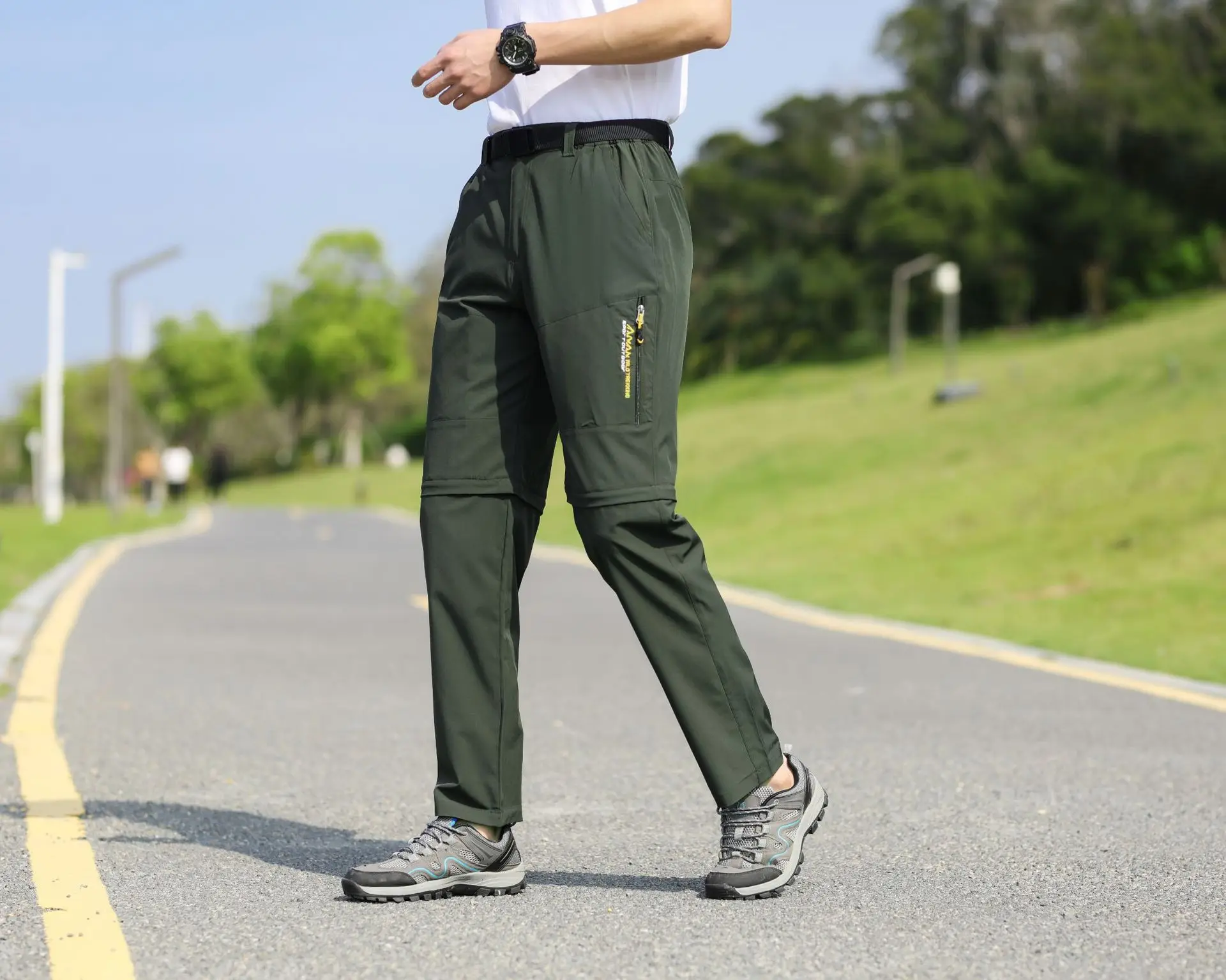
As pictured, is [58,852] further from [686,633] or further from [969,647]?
[969,647]

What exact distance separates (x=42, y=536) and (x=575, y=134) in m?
22.8

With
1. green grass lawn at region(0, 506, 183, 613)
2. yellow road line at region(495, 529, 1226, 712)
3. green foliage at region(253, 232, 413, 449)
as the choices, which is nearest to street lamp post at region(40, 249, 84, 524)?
green grass lawn at region(0, 506, 183, 613)

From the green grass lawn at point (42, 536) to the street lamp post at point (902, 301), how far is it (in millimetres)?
28464

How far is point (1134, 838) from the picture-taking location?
4.30 m

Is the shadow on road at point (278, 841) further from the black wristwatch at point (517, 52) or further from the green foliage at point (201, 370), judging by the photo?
the green foliage at point (201, 370)

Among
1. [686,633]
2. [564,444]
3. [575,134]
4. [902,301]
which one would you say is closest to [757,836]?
[686,633]

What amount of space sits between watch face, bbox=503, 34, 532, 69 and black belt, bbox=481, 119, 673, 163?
172mm

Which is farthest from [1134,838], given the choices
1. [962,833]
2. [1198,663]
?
[1198,663]

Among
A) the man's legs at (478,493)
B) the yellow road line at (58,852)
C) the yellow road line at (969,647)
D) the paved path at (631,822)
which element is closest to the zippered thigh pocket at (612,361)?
the man's legs at (478,493)

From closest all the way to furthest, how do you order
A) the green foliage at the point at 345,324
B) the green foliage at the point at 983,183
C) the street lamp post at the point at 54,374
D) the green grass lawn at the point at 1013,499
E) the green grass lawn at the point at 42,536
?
the green grass lawn at the point at 1013,499 → the green grass lawn at the point at 42,536 → the street lamp post at the point at 54,374 → the green foliage at the point at 983,183 → the green foliage at the point at 345,324

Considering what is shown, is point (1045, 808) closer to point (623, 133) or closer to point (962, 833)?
point (962, 833)

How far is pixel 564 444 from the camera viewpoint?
11.4 feet

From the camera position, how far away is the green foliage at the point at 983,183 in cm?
7162

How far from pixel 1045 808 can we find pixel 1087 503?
16.3 metres
